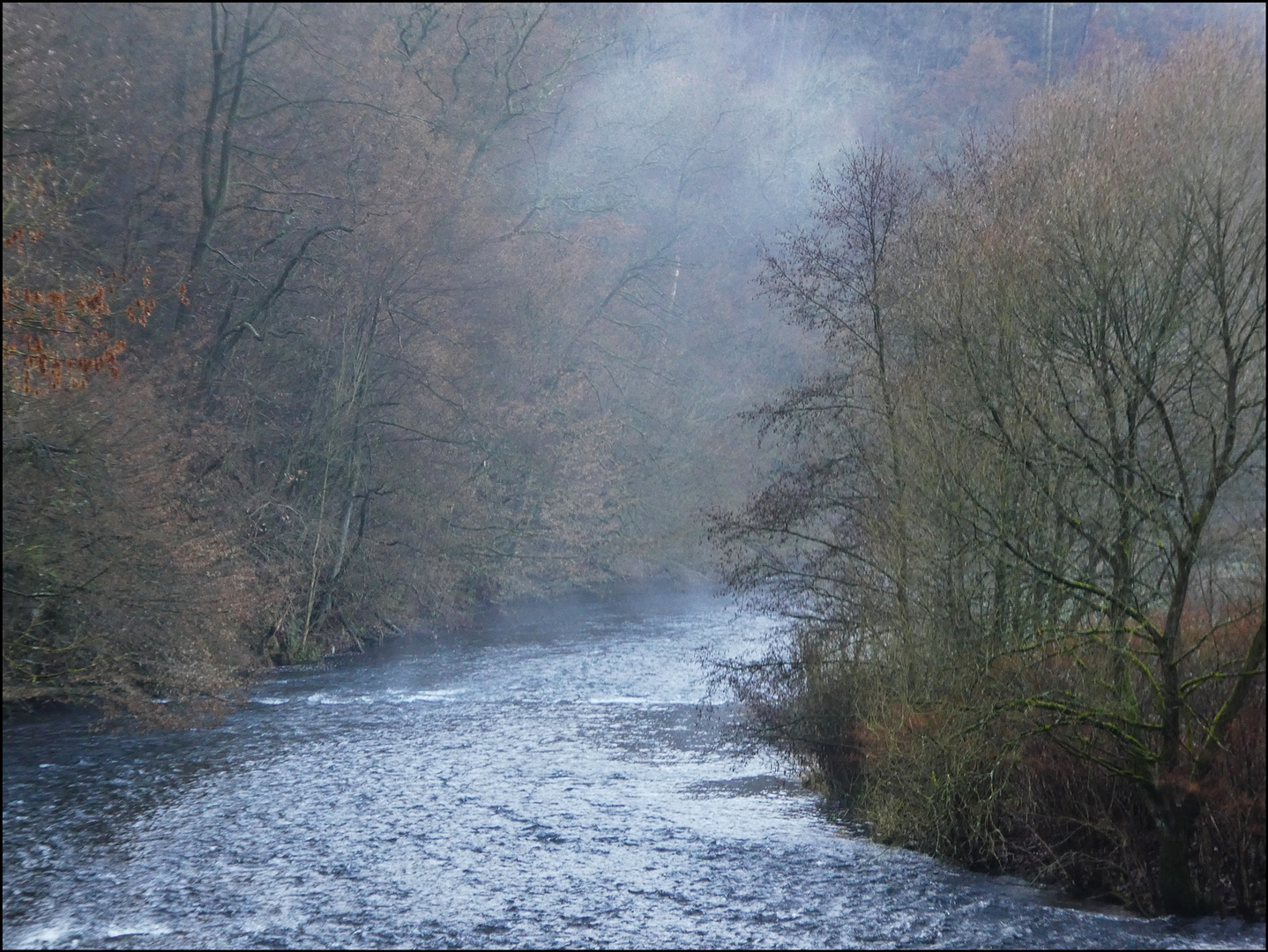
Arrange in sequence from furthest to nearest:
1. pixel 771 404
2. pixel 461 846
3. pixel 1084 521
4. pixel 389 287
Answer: pixel 389 287 < pixel 771 404 < pixel 461 846 < pixel 1084 521

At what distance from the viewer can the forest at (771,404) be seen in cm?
937

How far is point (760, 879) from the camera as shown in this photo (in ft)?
36.7

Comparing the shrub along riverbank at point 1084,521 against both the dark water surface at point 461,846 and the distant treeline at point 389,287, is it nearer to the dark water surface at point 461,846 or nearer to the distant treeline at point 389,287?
the dark water surface at point 461,846

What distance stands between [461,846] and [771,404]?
8.90m

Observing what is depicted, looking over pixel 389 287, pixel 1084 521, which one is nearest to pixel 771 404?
pixel 1084 521

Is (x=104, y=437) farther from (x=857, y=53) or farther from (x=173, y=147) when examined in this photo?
(x=857, y=53)

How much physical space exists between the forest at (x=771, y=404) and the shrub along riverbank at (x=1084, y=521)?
0.15ft

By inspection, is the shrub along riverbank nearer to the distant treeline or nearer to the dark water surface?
the dark water surface

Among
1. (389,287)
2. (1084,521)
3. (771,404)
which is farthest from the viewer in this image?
(389,287)

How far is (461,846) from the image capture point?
12.1 m

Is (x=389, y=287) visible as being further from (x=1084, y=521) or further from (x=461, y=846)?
(x=1084, y=521)

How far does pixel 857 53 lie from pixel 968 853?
135 ft

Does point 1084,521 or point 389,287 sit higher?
point 389,287

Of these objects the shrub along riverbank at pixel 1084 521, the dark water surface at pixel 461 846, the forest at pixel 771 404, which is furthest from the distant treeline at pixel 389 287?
the shrub along riverbank at pixel 1084 521
